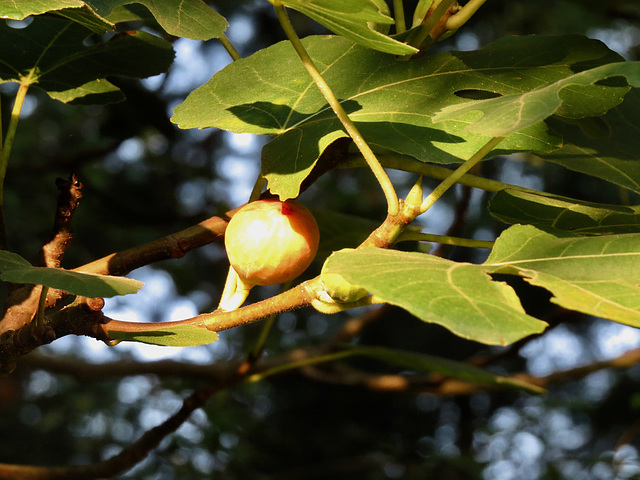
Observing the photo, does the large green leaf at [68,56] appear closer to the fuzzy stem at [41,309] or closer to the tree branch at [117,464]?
the fuzzy stem at [41,309]

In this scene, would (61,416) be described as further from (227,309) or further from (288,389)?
(227,309)

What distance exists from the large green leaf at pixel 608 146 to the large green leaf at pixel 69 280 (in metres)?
0.65

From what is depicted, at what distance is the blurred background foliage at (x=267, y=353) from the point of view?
2.22 metres


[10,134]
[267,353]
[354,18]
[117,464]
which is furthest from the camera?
[267,353]

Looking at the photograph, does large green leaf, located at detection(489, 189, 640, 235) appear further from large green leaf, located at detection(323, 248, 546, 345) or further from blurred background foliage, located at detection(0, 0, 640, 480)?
blurred background foliage, located at detection(0, 0, 640, 480)

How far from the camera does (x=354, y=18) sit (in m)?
0.63

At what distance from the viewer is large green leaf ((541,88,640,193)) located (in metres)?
0.99

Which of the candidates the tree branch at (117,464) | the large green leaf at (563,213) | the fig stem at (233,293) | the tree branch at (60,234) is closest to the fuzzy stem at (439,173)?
the large green leaf at (563,213)

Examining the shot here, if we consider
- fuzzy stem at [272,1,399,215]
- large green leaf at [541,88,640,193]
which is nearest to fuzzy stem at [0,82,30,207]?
fuzzy stem at [272,1,399,215]

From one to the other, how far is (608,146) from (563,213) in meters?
0.32

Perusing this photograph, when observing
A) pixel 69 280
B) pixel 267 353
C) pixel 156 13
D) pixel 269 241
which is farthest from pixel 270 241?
pixel 267 353

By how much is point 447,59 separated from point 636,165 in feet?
1.27

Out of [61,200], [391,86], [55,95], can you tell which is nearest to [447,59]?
[391,86]

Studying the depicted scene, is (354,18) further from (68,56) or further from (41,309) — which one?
(68,56)
